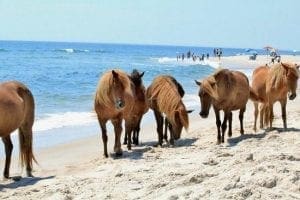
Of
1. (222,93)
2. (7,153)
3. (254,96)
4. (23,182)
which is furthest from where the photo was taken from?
(254,96)

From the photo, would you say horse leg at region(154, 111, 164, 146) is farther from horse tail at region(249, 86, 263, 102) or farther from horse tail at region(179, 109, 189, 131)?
horse tail at region(249, 86, 263, 102)

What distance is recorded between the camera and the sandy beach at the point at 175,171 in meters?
5.73

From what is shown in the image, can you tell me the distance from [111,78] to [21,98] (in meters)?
1.74

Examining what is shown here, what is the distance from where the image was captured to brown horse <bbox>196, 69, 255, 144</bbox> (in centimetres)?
1025

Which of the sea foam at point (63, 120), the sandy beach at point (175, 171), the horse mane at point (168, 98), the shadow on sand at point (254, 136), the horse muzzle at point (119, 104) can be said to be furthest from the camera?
the sea foam at point (63, 120)

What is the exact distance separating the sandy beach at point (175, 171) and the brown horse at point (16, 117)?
1.30 feet

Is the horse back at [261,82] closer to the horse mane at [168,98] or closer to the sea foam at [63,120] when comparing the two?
the horse mane at [168,98]

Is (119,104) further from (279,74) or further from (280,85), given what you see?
(279,74)

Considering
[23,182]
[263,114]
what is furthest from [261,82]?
[23,182]

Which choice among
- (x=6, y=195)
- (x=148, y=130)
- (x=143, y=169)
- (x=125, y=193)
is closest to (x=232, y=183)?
(x=125, y=193)

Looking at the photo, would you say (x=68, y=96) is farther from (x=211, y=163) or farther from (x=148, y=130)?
(x=211, y=163)

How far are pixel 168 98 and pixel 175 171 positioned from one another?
136 inches

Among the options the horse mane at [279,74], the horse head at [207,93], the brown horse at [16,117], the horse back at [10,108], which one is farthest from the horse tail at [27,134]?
the horse mane at [279,74]

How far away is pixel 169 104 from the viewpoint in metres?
10.2
